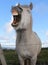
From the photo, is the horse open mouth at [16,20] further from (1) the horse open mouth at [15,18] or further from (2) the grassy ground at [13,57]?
(2) the grassy ground at [13,57]

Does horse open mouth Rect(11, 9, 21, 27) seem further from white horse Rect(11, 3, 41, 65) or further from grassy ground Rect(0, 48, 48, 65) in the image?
grassy ground Rect(0, 48, 48, 65)

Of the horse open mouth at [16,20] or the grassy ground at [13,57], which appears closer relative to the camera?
the horse open mouth at [16,20]

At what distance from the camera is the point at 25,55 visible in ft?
19.2

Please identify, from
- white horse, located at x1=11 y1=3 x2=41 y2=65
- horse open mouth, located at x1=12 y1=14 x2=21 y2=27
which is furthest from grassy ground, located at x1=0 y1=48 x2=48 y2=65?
horse open mouth, located at x1=12 y1=14 x2=21 y2=27

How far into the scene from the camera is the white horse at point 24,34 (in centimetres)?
556

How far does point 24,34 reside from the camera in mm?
5828

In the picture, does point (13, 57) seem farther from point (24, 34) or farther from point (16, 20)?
point (16, 20)

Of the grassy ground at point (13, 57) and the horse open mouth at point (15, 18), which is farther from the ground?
the horse open mouth at point (15, 18)

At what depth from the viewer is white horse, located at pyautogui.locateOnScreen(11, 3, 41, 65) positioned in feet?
18.2

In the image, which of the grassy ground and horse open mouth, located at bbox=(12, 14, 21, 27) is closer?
horse open mouth, located at bbox=(12, 14, 21, 27)

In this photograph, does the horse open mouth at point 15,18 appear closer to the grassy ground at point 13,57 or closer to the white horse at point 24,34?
the white horse at point 24,34

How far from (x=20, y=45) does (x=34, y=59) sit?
42 centimetres

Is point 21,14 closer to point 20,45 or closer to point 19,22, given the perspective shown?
point 19,22

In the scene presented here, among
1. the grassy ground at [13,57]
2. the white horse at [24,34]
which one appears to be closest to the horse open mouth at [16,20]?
the white horse at [24,34]
